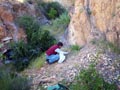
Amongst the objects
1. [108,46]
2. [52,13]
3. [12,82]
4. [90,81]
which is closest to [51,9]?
[52,13]

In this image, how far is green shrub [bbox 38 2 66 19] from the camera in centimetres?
1262

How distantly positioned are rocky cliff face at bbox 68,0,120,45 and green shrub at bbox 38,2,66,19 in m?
3.26

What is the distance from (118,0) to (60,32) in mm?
2789

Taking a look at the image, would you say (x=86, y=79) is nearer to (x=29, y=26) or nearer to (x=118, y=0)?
(x=118, y=0)

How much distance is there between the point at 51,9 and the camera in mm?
12734

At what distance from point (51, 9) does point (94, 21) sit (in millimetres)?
4404

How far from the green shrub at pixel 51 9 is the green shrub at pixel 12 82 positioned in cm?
574

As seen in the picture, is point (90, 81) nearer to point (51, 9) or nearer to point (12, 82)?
point (12, 82)

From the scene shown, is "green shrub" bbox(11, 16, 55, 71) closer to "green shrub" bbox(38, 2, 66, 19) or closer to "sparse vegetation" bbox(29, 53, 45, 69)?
"sparse vegetation" bbox(29, 53, 45, 69)

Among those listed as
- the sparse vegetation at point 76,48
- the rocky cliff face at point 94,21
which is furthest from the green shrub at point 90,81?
the sparse vegetation at point 76,48

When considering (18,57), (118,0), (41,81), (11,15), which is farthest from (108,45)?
(11,15)

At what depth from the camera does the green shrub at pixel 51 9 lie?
497 inches

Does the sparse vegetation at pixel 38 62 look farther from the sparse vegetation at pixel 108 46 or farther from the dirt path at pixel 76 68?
the sparse vegetation at pixel 108 46

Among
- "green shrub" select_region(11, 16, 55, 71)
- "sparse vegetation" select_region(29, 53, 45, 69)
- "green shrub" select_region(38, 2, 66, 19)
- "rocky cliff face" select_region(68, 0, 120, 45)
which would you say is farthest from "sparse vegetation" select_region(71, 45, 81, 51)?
"green shrub" select_region(38, 2, 66, 19)
